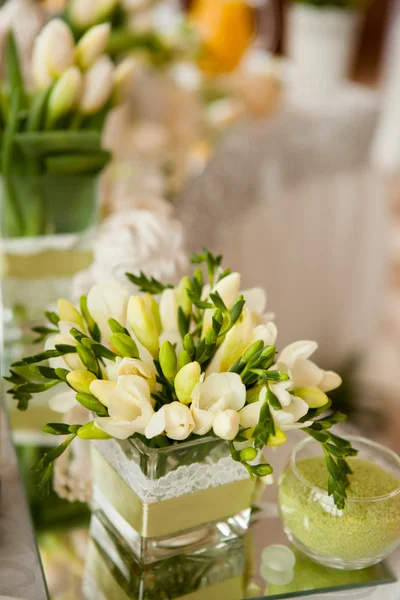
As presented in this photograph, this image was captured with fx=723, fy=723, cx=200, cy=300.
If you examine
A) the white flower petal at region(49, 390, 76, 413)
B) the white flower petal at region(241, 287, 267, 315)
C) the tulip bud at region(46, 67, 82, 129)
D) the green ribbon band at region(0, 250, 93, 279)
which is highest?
the tulip bud at region(46, 67, 82, 129)

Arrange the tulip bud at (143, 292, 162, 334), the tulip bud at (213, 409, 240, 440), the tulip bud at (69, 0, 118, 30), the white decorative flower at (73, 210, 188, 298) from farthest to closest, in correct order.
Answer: the tulip bud at (69, 0, 118, 30) → the white decorative flower at (73, 210, 188, 298) → the tulip bud at (143, 292, 162, 334) → the tulip bud at (213, 409, 240, 440)

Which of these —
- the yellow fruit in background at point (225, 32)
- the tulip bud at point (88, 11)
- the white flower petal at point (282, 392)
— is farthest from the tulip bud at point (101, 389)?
the yellow fruit in background at point (225, 32)

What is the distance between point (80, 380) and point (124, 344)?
4 cm

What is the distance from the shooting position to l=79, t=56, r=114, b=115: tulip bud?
0.80m

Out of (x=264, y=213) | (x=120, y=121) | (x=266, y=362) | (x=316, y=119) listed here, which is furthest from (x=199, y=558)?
(x=316, y=119)

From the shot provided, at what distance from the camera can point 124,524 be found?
1.72 ft

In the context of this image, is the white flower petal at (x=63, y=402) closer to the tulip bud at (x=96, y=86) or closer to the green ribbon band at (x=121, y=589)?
the green ribbon band at (x=121, y=589)

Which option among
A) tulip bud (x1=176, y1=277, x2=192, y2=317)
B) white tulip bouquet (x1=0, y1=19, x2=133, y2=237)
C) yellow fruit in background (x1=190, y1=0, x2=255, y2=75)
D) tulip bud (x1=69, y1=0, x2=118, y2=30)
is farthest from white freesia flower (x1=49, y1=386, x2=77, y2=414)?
yellow fruit in background (x1=190, y1=0, x2=255, y2=75)

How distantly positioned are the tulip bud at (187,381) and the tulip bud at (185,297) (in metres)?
0.10

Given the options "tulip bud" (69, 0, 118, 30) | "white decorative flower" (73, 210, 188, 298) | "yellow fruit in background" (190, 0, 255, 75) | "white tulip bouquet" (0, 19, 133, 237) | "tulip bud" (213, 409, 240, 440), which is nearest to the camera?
"tulip bud" (213, 409, 240, 440)

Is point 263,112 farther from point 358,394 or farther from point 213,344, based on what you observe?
point 213,344

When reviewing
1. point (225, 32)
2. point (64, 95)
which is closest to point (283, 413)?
point (64, 95)

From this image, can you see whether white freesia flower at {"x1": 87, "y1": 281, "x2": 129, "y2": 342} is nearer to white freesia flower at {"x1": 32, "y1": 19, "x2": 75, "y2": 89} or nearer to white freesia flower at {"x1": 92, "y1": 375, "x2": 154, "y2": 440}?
white freesia flower at {"x1": 92, "y1": 375, "x2": 154, "y2": 440}

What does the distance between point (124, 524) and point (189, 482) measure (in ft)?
0.23
